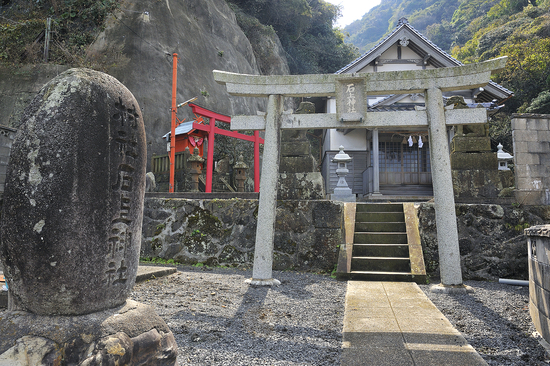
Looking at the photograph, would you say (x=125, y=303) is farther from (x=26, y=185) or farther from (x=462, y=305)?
(x=462, y=305)

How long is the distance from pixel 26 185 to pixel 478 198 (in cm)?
695

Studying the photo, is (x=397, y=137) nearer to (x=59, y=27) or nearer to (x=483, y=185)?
(x=483, y=185)

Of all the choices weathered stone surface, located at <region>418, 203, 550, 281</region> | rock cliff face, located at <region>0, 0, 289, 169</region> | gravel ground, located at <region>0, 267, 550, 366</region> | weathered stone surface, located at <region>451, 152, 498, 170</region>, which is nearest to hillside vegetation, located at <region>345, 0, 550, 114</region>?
rock cliff face, located at <region>0, 0, 289, 169</region>

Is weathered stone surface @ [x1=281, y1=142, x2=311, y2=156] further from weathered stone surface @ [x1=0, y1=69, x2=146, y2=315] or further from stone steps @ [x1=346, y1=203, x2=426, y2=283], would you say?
weathered stone surface @ [x1=0, y1=69, x2=146, y2=315]

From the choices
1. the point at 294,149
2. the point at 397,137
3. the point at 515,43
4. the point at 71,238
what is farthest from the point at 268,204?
the point at 515,43

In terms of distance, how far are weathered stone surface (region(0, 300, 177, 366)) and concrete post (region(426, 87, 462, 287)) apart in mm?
4324

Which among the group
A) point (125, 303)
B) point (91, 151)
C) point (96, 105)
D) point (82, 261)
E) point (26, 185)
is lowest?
point (125, 303)

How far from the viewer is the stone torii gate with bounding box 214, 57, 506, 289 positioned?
16.8ft

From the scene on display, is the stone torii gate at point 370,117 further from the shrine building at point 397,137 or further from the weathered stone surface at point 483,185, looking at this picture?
the shrine building at point 397,137

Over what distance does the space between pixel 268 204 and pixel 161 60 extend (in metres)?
14.4

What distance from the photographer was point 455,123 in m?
5.36

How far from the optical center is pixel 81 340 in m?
1.78

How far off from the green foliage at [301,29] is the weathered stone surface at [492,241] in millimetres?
20581

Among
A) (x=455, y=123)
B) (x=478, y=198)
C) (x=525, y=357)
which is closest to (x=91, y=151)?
(x=525, y=357)
